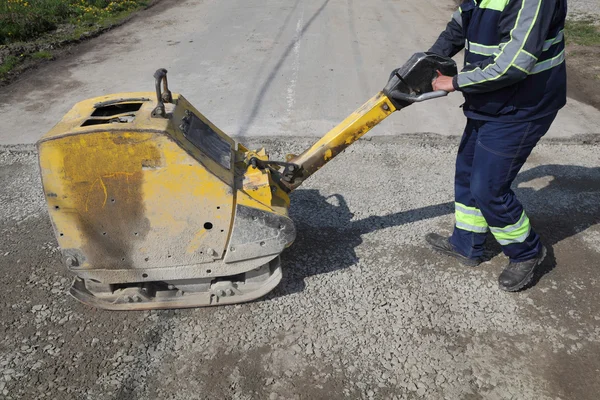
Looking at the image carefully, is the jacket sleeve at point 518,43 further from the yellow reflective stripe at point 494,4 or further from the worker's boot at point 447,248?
the worker's boot at point 447,248

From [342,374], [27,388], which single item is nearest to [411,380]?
[342,374]

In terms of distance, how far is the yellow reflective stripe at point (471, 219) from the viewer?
3.74 metres

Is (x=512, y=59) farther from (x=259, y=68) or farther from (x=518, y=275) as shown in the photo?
(x=259, y=68)

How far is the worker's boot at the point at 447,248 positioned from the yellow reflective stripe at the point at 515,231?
401mm

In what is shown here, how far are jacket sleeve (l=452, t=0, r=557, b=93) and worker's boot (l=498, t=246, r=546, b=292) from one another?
1372 mm

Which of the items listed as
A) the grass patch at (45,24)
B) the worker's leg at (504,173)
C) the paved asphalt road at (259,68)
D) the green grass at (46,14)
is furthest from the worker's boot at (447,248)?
the green grass at (46,14)

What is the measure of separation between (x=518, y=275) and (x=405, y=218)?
113cm

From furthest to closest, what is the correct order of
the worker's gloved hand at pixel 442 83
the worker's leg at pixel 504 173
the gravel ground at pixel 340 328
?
the worker's leg at pixel 504 173 → the worker's gloved hand at pixel 442 83 → the gravel ground at pixel 340 328

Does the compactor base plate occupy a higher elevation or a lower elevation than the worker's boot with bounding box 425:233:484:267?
higher

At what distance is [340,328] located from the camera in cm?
330

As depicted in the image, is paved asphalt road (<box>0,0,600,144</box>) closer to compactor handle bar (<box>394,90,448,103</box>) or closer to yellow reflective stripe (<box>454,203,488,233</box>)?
yellow reflective stripe (<box>454,203,488,233</box>)

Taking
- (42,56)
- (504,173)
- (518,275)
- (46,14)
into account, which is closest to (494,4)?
(504,173)

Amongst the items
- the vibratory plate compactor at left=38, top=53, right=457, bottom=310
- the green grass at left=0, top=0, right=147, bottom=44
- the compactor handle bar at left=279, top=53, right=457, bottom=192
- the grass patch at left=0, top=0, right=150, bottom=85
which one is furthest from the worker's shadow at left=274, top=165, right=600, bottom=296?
the green grass at left=0, top=0, right=147, bottom=44

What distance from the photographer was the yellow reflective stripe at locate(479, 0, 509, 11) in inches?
111
